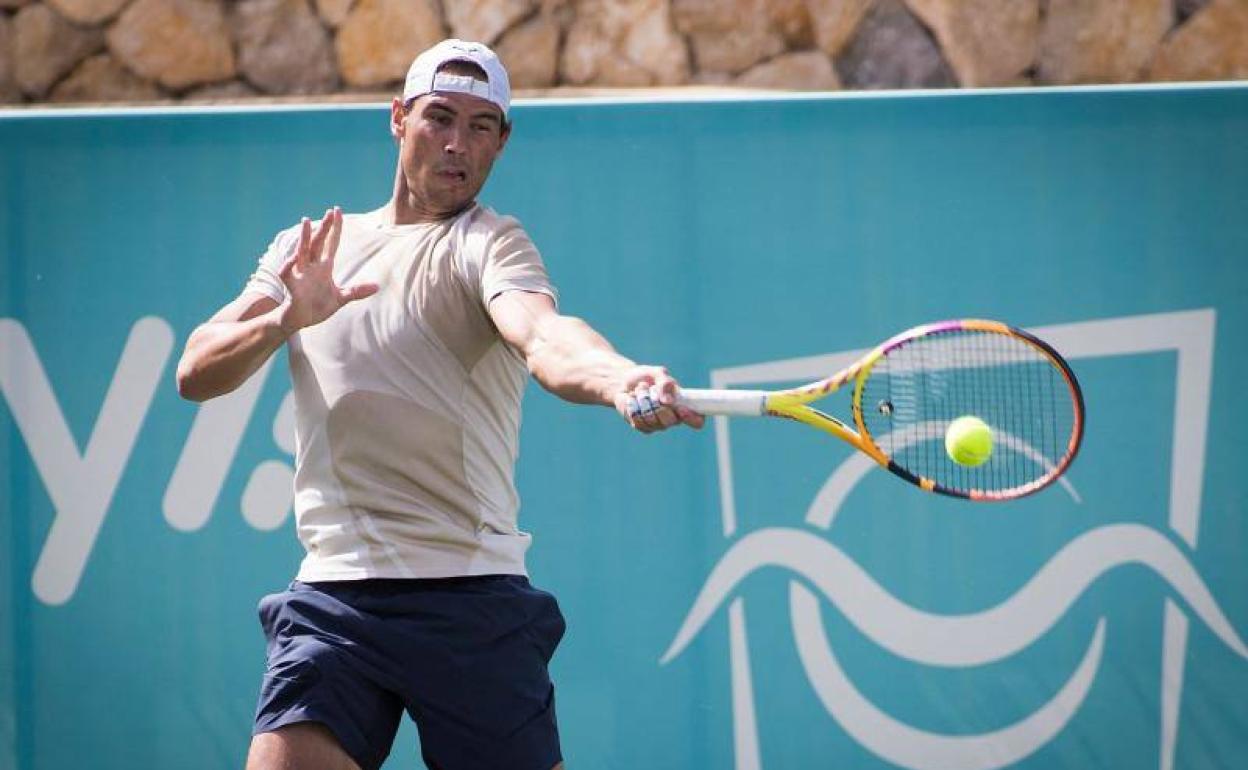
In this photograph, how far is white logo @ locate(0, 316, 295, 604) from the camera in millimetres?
4930

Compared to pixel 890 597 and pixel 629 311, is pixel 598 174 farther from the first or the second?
pixel 890 597

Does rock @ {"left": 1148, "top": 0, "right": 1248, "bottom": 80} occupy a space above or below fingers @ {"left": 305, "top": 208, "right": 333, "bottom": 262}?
above

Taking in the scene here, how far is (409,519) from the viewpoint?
3.34 meters

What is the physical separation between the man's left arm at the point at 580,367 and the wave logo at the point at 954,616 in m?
1.75

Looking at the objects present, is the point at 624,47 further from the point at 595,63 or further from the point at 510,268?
the point at 510,268

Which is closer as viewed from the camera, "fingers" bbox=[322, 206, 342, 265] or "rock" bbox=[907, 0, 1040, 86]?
"fingers" bbox=[322, 206, 342, 265]

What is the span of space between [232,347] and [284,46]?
14.0ft

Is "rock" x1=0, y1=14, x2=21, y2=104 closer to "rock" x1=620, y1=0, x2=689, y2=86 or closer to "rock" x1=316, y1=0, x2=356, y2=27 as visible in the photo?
"rock" x1=316, y1=0, x2=356, y2=27

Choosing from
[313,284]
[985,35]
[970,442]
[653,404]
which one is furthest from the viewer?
[985,35]

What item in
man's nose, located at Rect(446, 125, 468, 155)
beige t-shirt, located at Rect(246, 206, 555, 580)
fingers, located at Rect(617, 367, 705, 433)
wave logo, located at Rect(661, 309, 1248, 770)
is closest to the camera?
fingers, located at Rect(617, 367, 705, 433)

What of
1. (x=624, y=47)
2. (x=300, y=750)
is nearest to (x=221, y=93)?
(x=624, y=47)

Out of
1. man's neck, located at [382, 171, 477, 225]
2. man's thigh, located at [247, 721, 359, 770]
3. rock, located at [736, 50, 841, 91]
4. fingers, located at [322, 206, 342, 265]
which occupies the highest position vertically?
rock, located at [736, 50, 841, 91]

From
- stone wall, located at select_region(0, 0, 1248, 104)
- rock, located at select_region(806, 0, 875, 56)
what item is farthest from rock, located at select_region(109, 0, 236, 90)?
rock, located at select_region(806, 0, 875, 56)

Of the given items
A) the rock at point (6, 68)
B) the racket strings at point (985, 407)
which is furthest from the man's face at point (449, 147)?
the rock at point (6, 68)
